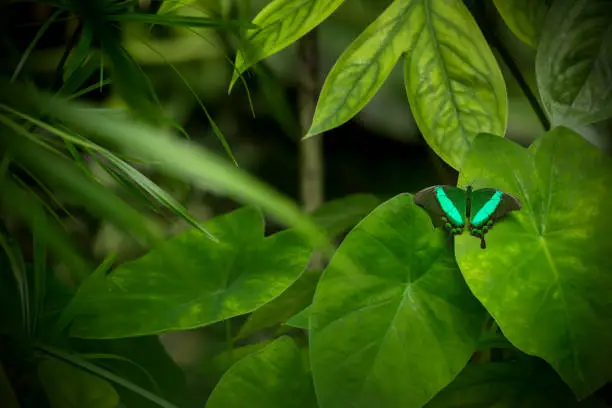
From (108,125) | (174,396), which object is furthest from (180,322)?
(108,125)

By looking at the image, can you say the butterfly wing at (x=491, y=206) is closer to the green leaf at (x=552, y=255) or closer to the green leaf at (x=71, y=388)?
the green leaf at (x=552, y=255)

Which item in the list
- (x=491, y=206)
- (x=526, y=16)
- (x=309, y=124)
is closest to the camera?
(x=491, y=206)

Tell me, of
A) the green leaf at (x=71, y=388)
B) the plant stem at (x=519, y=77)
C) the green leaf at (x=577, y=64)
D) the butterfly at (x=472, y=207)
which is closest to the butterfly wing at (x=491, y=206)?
the butterfly at (x=472, y=207)

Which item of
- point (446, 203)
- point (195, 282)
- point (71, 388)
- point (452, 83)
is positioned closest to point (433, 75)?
point (452, 83)

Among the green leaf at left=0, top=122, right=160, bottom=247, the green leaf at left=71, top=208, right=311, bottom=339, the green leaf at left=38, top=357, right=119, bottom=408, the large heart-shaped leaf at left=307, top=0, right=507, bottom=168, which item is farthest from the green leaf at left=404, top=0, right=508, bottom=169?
the green leaf at left=38, top=357, right=119, bottom=408

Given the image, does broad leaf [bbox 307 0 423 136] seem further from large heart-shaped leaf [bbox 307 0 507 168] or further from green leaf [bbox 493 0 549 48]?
green leaf [bbox 493 0 549 48]

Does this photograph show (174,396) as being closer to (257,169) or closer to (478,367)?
(478,367)

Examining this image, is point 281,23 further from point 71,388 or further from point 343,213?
point 71,388
